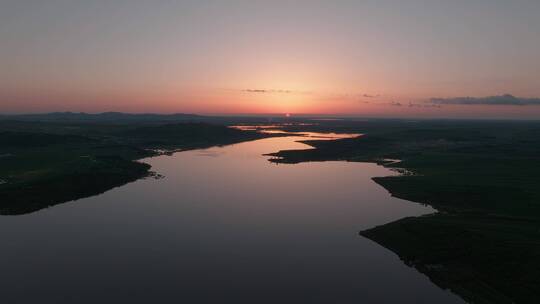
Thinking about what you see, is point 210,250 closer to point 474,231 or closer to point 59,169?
point 474,231

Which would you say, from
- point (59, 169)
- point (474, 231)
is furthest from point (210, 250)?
point (59, 169)

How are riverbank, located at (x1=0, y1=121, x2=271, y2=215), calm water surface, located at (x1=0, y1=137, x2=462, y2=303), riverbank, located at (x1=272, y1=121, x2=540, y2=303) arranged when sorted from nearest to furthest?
calm water surface, located at (x1=0, y1=137, x2=462, y2=303) → riverbank, located at (x1=272, y1=121, x2=540, y2=303) → riverbank, located at (x1=0, y1=121, x2=271, y2=215)

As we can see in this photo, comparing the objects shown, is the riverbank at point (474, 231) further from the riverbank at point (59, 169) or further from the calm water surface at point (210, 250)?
the riverbank at point (59, 169)

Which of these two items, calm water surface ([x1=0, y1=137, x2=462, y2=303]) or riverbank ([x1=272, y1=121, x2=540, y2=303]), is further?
riverbank ([x1=272, y1=121, x2=540, y2=303])

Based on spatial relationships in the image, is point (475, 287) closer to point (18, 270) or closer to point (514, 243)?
point (514, 243)

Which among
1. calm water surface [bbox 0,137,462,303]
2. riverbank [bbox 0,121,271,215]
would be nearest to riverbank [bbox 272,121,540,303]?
calm water surface [bbox 0,137,462,303]

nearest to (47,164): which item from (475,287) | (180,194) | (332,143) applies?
(180,194)

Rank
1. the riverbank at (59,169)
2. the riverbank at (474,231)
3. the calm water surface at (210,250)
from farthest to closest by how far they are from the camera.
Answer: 1. the riverbank at (59,169)
2. the riverbank at (474,231)
3. the calm water surface at (210,250)

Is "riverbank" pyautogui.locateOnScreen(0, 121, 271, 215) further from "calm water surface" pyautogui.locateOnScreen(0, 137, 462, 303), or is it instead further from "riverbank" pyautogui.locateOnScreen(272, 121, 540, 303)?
"riverbank" pyautogui.locateOnScreen(272, 121, 540, 303)

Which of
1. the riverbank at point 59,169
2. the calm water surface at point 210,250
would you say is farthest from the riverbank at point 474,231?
the riverbank at point 59,169
